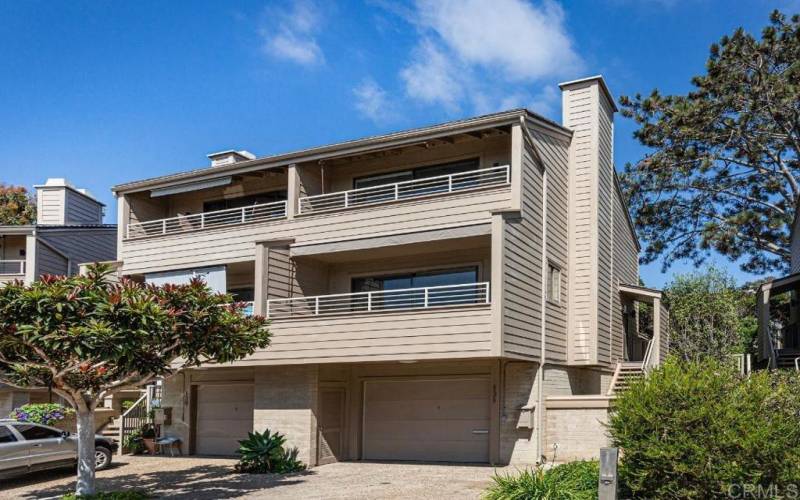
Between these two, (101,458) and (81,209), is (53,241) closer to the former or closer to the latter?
(81,209)

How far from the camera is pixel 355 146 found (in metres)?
21.1

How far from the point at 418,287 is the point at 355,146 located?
159 inches

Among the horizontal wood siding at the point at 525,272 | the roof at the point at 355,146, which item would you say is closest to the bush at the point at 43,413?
the roof at the point at 355,146

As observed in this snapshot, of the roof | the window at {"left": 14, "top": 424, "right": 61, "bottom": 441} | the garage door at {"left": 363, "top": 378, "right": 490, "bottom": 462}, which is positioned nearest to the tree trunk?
the window at {"left": 14, "top": 424, "right": 61, "bottom": 441}

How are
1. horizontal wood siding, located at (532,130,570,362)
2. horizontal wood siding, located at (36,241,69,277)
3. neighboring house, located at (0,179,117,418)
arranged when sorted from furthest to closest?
horizontal wood siding, located at (36,241,69,277) → neighboring house, located at (0,179,117,418) → horizontal wood siding, located at (532,130,570,362)

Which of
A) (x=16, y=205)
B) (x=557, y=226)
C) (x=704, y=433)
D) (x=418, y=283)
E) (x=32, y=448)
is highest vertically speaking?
(x=16, y=205)

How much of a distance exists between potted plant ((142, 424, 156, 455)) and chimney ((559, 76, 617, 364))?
12.5 meters

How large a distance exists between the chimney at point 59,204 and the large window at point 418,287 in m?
17.1

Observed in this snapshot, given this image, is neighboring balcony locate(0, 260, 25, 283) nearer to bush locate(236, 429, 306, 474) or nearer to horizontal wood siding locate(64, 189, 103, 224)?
A: horizontal wood siding locate(64, 189, 103, 224)

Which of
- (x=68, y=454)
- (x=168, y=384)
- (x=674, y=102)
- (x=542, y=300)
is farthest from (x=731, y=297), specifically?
(x=68, y=454)

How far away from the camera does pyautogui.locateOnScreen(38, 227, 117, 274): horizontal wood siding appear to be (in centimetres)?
3116

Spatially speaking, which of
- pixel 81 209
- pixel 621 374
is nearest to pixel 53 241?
pixel 81 209

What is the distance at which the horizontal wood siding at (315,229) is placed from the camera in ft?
64.2

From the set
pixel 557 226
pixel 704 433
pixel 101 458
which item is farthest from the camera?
pixel 557 226
